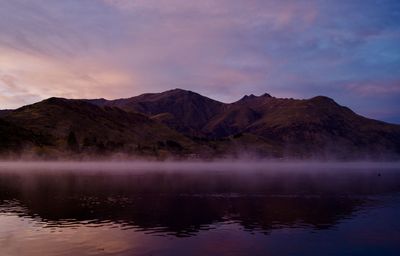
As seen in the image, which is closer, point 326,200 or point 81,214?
point 81,214

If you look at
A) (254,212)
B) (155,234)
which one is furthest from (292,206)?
(155,234)

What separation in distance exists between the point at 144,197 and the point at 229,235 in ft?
171

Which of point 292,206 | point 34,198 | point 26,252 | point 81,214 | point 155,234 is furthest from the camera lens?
point 34,198

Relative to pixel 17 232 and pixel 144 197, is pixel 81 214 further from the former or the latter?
pixel 144 197

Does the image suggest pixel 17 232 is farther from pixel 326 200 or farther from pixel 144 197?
pixel 326 200

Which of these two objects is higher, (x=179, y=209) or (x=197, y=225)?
(x=179, y=209)

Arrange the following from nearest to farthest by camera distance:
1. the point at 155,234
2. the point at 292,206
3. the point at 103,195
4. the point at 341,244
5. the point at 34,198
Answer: the point at 341,244 → the point at 155,234 → the point at 292,206 → the point at 34,198 → the point at 103,195

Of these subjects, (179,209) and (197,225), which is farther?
(179,209)

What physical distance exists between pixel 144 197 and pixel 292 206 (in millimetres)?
36729

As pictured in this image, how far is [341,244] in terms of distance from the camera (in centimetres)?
5706

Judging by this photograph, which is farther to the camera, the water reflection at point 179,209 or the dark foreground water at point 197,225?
the water reflection at point 179,209

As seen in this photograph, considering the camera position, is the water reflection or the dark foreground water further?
the water reflection

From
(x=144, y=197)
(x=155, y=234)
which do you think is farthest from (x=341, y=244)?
(x=144, y=197)

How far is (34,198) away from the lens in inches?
4213
